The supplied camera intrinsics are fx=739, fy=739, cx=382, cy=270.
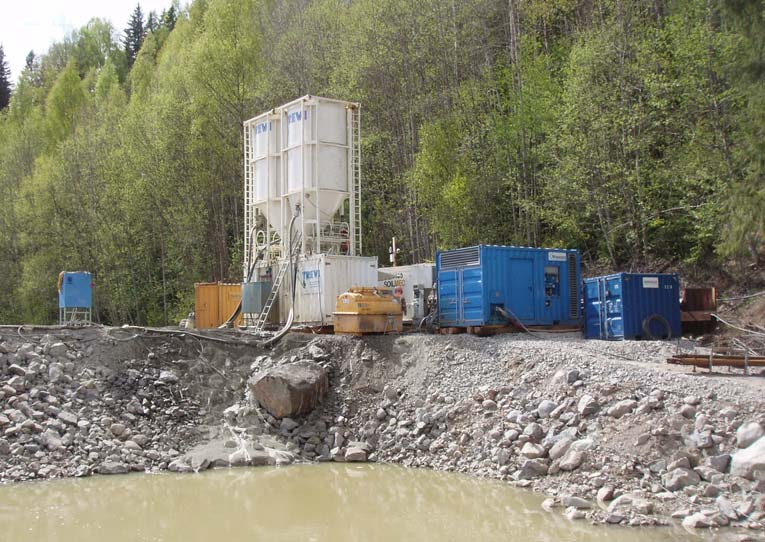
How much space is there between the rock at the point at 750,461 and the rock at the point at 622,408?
1.91m

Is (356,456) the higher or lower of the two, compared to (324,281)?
lower

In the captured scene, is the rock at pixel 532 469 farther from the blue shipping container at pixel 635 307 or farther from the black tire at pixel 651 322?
the black tire at pixel 651 322

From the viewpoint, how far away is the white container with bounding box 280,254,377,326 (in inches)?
753

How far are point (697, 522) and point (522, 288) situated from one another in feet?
31.2

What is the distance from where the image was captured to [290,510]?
439 inches

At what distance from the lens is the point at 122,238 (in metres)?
38.8

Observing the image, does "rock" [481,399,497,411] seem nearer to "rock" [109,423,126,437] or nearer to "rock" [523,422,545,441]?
"rock" [523,422,545,441]

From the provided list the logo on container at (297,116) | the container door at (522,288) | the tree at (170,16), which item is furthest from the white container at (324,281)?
the tree at (170,16)

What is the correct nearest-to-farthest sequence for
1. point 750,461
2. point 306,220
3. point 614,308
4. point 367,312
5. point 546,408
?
point 750,461, point 546,408, point 367,312, point 614,308, point 306,220

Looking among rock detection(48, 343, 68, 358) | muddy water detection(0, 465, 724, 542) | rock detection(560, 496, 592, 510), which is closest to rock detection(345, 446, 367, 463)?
muddy water detection(0, 465, 724, 542)

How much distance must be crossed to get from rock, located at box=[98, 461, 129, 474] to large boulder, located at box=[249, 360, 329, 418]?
10.5 ft

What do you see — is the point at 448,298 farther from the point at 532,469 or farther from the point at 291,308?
the point at 532,469

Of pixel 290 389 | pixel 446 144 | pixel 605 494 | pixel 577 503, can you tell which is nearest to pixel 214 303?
pixel 290 389

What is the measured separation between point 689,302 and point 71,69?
160 ft
